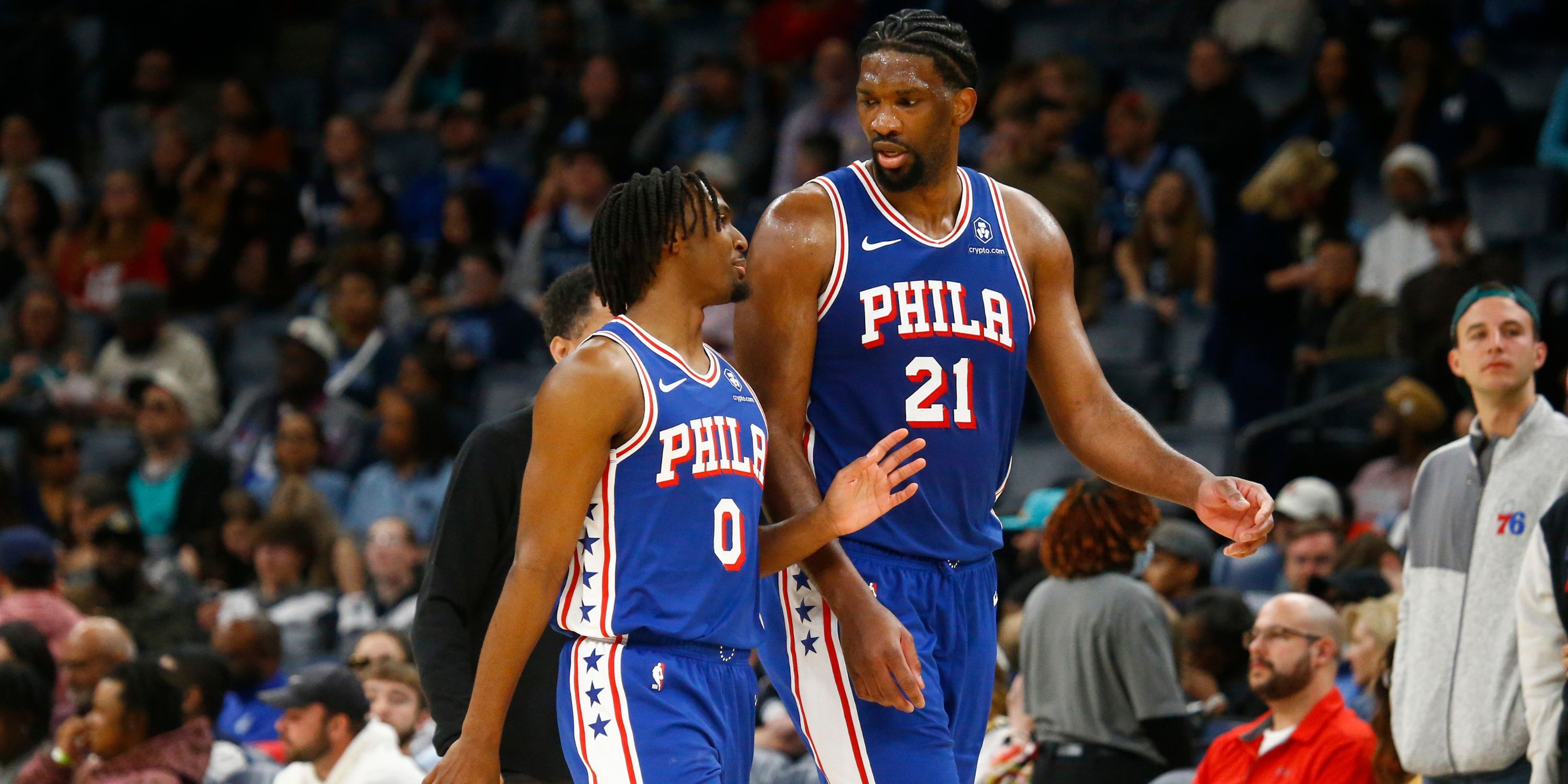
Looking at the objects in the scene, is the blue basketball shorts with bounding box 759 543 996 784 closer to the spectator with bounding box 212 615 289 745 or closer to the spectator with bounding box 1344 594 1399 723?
the spectator with bounding box 1344 594 1399 723

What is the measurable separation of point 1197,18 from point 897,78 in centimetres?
903

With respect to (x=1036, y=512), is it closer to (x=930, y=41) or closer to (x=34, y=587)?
→ (x=930, y=41)

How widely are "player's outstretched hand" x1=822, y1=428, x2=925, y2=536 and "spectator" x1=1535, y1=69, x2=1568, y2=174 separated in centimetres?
742

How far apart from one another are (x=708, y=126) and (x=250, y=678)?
5.40 meters

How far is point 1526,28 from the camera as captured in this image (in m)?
11.3

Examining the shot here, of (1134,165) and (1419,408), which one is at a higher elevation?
(1134,165)

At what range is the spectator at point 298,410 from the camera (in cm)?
1101

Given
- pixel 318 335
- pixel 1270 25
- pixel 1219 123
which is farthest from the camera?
pixel 318 335

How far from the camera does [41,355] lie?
1236cm

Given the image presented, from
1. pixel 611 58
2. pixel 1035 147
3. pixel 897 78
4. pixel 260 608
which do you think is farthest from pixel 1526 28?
pixel 897 78

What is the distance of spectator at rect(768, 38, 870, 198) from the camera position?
11.6m

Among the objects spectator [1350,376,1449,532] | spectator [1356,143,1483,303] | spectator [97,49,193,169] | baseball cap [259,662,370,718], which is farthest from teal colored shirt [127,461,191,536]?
spectator [1356,143,1483,303]

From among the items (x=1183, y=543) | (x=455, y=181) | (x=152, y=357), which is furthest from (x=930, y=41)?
(x=455, y=181)

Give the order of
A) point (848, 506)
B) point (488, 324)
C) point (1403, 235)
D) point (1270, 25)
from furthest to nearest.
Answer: point (1270, 25)
point (488, 324)
point (1403, 235)
point (848, 506)
